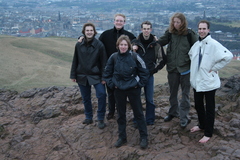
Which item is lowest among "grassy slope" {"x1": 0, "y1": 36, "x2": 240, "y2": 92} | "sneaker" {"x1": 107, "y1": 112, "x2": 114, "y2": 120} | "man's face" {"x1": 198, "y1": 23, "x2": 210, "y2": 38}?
"grassy slope" {"x1": 0, "y1": 36, "x2": 240, "y2": 92}

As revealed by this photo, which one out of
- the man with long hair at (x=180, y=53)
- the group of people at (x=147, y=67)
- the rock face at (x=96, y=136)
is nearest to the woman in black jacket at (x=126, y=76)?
the group of people at (x=147, y=67)

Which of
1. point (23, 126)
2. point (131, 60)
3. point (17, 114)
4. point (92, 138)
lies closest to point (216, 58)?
point (131, 60)

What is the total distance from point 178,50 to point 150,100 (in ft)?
3.84

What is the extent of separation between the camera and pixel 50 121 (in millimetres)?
6824

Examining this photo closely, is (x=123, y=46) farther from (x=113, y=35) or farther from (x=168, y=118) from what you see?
(x=168, y=118)

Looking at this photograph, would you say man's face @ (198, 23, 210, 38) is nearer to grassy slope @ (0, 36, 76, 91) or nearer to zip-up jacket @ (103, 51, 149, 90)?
zip-up jacket @ (103, 51, 149, 90)

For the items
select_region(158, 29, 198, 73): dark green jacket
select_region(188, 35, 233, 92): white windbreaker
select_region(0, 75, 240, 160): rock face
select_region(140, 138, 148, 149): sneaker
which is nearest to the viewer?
select_region(188, 35, 233, 92): white windbreaker

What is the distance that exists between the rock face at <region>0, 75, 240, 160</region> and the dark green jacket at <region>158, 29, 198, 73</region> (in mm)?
1298

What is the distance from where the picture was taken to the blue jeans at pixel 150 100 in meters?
5.52

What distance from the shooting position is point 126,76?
191 inches

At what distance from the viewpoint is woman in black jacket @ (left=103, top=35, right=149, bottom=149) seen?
4855mm

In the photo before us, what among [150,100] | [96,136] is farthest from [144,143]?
[96,136]

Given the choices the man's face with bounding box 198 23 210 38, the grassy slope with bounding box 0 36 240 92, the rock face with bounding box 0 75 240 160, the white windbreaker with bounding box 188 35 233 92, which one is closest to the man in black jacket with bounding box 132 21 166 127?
the white windbreaker with bounding box 188 35 233 92

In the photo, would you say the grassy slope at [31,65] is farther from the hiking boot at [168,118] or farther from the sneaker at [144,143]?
the sneaker at [144,143]
